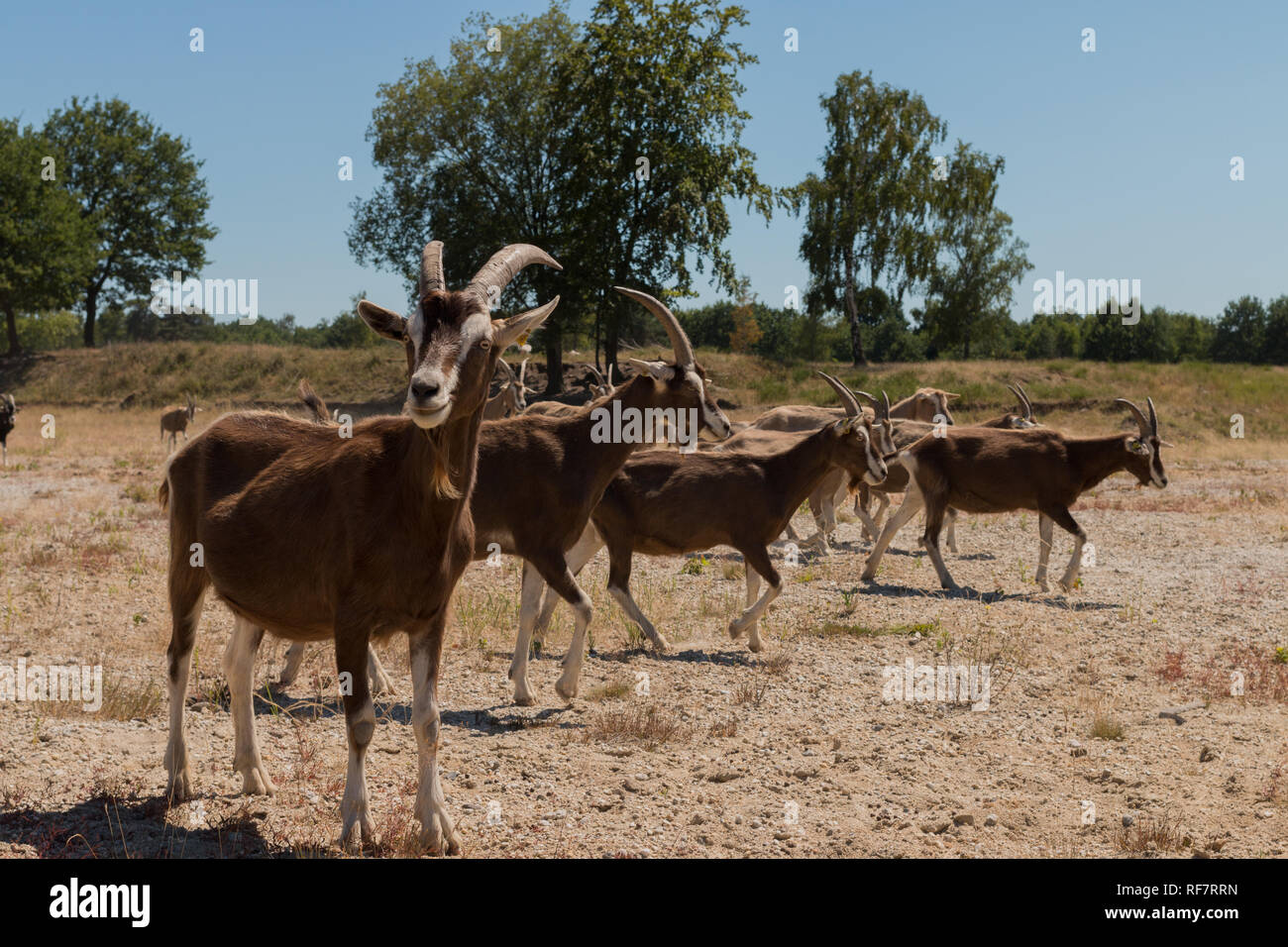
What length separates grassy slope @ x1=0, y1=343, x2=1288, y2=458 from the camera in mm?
41219

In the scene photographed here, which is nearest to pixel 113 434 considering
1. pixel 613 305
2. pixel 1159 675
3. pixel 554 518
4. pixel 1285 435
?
pixel 613 305

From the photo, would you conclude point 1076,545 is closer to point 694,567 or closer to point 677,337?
point 694,567

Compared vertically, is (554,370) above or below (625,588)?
above

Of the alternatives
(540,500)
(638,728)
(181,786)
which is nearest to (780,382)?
(540,500)

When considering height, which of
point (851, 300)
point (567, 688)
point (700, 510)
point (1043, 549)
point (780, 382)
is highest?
point (851, 300)

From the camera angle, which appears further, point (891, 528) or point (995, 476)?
point (995, 476)

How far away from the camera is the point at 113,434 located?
1485 inches

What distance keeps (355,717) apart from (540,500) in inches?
149

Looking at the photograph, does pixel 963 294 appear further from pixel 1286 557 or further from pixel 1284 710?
pixel 1284 710

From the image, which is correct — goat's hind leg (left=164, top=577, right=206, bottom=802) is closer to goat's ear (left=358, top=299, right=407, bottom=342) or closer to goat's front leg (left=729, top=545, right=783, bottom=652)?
goat's ear (left=358, top=299, right=407, bottom=342)

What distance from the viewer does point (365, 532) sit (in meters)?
5.35

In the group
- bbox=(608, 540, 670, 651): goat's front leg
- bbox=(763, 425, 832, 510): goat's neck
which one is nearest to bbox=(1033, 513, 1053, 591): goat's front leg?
bbox=(763, 425, 832, 510): goat's neck

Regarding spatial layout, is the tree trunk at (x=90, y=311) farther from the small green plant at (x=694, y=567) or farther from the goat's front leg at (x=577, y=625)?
the goat's front leg at (x=577, y=625)

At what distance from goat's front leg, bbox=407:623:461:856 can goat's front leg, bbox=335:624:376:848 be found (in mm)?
251
